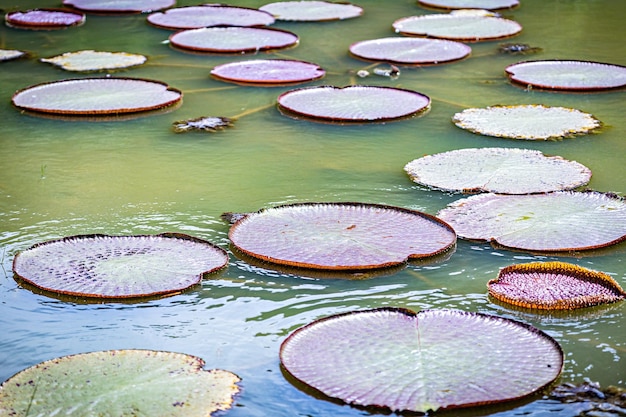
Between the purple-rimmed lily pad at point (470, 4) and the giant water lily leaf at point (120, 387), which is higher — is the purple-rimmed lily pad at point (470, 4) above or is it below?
above

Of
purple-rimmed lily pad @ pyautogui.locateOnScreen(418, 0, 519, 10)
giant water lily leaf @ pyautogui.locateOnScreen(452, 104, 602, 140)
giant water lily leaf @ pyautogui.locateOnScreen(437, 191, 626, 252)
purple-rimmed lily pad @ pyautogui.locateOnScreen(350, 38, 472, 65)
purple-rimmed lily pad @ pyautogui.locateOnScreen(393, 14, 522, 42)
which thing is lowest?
giant water lily leaf @ pyautogui.locateOnScreen(437, 191, 626, 252)

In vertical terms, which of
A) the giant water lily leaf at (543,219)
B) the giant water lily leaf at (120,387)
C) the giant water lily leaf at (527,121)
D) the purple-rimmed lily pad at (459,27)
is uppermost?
the purple-rimmed lily pad at (459,27)

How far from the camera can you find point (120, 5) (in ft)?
23.7

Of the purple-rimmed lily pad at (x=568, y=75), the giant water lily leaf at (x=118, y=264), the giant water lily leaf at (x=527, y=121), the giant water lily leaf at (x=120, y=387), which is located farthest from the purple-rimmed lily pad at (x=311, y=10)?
the giant water lily leaf at (x=120, y=387)

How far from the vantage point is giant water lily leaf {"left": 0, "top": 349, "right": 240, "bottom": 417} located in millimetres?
2223

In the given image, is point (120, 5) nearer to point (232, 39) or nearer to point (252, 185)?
point (232, 39)

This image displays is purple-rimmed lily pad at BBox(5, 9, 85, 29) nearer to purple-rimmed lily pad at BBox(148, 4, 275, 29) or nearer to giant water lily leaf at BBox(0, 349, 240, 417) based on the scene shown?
purple-rimmed lily pad at BBox(148, 4, 275, 29)

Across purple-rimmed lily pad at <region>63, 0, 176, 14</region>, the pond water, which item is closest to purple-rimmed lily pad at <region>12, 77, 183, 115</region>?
the pond water

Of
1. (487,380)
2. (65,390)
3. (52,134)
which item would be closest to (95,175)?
(52,134)

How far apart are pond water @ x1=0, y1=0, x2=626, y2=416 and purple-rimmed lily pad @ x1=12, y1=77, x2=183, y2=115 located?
8 centimetres

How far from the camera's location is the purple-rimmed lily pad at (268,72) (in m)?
5.22

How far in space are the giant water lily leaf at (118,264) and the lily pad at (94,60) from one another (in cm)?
260

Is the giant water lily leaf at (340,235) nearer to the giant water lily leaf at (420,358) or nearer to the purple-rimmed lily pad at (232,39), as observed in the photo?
the giant water lily leaf at (420,358)

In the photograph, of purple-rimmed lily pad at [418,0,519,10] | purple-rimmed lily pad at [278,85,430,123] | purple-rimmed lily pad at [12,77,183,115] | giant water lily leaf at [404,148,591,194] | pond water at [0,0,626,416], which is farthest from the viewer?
purple-rimmed lily pad at [418,0,519,10]
